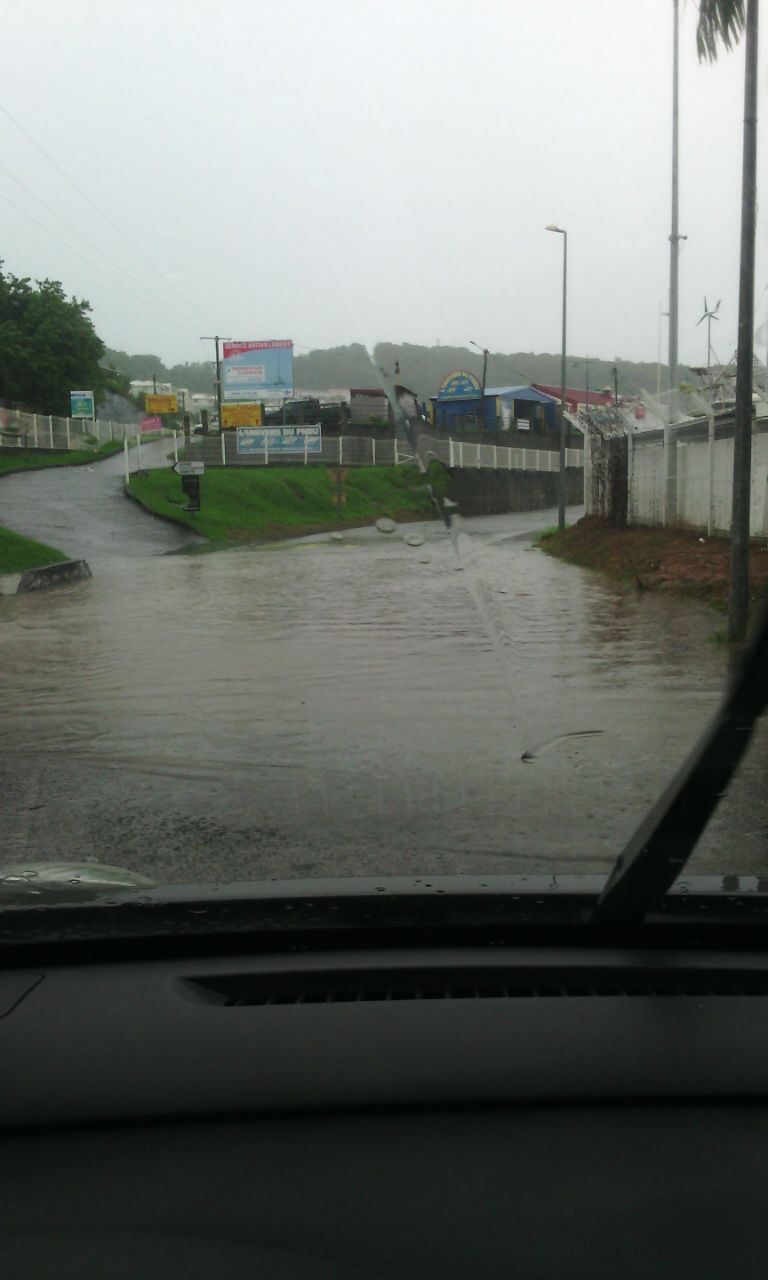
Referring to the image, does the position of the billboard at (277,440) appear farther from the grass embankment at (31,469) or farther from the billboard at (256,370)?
the grass embankment at (31,469)

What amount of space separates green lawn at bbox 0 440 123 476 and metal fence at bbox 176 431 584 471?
4.87 metres

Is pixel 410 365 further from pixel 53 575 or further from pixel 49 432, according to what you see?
pixel 49 432

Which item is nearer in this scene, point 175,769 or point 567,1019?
point 567,1019

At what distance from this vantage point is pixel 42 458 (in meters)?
46.1

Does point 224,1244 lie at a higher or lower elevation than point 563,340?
lower

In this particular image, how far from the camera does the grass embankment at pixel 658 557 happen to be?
49.7 feet

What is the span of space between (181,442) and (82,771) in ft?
138

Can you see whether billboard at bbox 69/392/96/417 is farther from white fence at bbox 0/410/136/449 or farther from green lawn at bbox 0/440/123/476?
green lawn at bbox 0/440/123/476

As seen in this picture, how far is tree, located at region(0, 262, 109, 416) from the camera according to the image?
46.5 m

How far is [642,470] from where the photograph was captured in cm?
2323

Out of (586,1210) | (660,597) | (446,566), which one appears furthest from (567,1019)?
(446,566)

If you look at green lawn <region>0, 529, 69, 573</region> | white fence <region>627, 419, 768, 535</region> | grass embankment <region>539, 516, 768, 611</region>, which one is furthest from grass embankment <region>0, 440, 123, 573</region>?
white fence <region>627, 419, 768, 535</region>

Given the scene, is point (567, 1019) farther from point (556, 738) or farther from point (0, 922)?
point (556, 738)

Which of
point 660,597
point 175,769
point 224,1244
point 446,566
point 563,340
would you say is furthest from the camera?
point 446,566
